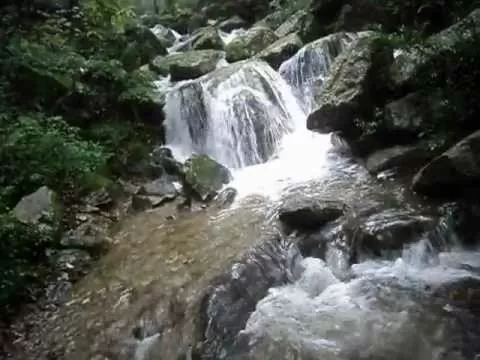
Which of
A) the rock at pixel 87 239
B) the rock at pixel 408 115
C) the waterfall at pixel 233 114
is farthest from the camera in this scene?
the waterfall at pixel 233 114

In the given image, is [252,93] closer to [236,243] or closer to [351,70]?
[351,70]

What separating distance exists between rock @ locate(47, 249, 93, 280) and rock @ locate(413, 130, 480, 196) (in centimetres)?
419

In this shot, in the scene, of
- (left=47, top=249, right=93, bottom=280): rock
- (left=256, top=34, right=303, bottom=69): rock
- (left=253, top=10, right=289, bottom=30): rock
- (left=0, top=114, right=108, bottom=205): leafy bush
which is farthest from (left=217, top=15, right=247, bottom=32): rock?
(left=47, top=249, right=93, bottom=280): rock

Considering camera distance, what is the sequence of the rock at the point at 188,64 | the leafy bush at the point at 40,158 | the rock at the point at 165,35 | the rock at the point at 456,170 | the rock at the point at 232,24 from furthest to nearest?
the rock at the point at 232,24
the rock at the point at 165,35
the rock at the point at 188,64
the leafy bush at the point at 40,158
the rock at the point at 456,170

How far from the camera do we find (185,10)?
64.4ft

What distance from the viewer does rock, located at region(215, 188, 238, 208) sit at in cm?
743

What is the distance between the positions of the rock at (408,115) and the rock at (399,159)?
0.89 feet

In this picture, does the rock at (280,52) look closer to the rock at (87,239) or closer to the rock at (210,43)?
the rock at (210,43)

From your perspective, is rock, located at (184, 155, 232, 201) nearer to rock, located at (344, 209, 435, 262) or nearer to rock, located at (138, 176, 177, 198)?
rock, located at (138, 176, 177, 198)

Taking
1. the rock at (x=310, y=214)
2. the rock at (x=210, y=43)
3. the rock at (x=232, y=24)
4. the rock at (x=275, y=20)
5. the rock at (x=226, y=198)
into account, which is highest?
the rock at (x=232, y=24)

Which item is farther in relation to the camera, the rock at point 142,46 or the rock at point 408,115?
the rock at point 142,46

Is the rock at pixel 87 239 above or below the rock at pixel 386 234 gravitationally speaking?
above

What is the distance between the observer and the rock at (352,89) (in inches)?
313

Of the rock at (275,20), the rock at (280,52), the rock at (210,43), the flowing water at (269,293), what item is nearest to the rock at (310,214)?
the flowing water at (269,293)
